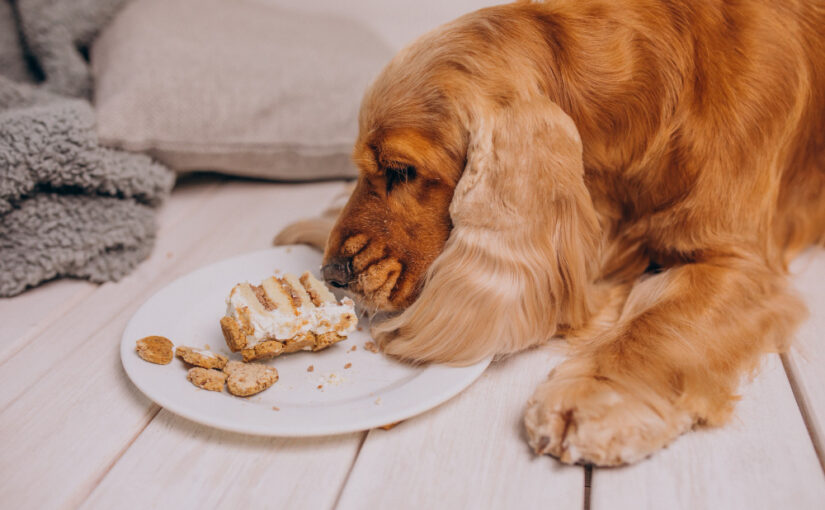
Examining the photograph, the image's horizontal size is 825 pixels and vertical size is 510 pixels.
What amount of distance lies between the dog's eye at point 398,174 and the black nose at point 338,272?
0.17 m

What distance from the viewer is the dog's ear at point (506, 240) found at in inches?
47.5

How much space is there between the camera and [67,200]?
1799 mm

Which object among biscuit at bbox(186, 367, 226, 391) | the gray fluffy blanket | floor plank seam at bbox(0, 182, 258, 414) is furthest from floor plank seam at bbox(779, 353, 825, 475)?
the gray fluffy blanket

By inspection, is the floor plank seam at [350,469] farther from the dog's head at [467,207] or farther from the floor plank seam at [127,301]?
the floor plank seam at [127,301]

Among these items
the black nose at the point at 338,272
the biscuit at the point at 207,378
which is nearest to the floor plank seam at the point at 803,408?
the black nose at the point at 338,272

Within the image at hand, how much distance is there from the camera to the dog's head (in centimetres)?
121

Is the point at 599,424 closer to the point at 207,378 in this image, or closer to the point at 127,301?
the point at 207,378

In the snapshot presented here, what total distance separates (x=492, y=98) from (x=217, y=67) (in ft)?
4.29

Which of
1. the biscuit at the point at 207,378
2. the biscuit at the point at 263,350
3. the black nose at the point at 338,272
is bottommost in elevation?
the biscuit at the point at 263,350

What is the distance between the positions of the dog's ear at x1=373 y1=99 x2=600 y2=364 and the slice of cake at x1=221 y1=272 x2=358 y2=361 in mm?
133

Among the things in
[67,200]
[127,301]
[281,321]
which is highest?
[281,321]

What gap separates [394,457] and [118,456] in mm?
460

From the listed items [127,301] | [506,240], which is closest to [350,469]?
[506,240]

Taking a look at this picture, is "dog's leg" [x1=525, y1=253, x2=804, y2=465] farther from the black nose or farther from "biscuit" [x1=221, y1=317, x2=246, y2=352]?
"biscuit" [x1=221, y1=317, x2=246, y2=352]
